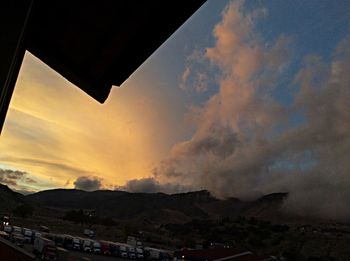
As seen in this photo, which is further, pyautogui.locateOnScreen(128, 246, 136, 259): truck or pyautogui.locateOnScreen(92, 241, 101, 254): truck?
pyautogui.locateOnScreen(128, 246, 136, 259): truck

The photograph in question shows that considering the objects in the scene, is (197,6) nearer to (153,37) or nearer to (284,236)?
(153,37)

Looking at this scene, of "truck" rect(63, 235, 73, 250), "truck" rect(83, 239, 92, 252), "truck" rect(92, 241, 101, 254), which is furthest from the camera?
"truck" rect(92, 241, 101, 254)

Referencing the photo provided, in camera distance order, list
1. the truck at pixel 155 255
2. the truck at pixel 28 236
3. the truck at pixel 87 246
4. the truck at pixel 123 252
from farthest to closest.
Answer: the truck at pixel 155 255
the truck at pixel 123 252
the truck at pixel 87 246
the truck at pixel 28 236

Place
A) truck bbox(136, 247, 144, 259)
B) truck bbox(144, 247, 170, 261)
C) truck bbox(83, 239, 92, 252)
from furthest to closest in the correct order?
1. truck bbox(136, 247, 144, 259)
2. truck bbox(144, 247, 170, 261)
3. truck bbox(83, 239, 92, 252)

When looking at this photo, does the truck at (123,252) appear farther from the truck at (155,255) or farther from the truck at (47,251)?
the truck at (47,251)

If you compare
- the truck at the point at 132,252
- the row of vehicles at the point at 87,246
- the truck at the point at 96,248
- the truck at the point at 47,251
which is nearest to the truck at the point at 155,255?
the row of vehicles at the point at 87,246

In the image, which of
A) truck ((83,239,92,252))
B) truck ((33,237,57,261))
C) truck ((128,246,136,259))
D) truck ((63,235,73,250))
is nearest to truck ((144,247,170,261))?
truck ((128,246,136,259))

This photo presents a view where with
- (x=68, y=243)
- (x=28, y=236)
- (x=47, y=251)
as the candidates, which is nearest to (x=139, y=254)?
(x=68, y=243)

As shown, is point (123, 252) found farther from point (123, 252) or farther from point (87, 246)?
point (87, 246)

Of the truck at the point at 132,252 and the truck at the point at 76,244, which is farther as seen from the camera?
the truck at the point at 132,252

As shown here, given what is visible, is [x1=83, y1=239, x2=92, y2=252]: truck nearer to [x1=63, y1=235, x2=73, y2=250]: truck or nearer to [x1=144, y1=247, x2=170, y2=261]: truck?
[x1=63, y1=235, x2=73, y2=250]: truck

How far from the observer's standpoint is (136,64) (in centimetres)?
245

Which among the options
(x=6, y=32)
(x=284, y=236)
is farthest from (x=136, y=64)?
(x=284, y=236)

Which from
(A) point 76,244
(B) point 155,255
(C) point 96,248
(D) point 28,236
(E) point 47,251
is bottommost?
(B) point 155,255
